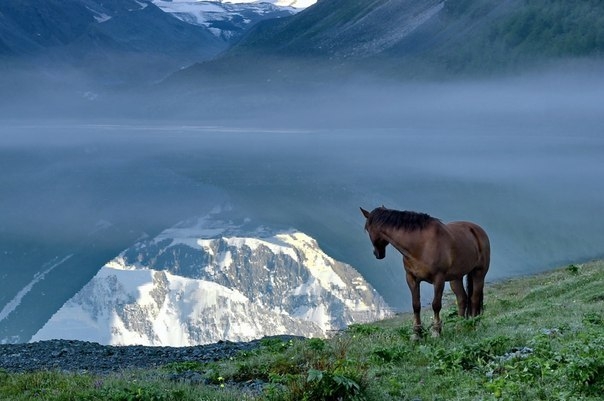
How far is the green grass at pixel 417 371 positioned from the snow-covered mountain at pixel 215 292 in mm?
41769

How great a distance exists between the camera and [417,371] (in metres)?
13.0

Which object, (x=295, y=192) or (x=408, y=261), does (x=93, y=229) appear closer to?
(x=295, y=192)

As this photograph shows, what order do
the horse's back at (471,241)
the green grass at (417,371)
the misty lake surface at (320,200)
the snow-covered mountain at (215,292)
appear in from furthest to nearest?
the misty lake surface at (320,200) → the snow-covered mountain at (215,292) → the horse's back at (471,241) → the green grass at (417,371)

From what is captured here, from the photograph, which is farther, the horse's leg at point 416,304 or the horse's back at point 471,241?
the horse's back at point 471,241

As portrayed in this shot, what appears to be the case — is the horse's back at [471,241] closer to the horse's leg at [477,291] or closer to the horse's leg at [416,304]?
the horse's leg at [477,291]

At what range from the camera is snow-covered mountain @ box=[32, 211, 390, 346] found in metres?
63.2

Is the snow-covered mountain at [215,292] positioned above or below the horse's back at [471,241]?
below

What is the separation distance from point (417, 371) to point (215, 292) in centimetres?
6271

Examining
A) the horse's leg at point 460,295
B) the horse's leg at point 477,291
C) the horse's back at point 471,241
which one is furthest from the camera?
the horse's leg at point 477,291

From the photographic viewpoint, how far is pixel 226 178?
126125 mm

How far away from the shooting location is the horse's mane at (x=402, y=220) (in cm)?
1523

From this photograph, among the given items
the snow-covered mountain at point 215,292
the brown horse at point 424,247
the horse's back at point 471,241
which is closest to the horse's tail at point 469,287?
the horse's back at point 471,241

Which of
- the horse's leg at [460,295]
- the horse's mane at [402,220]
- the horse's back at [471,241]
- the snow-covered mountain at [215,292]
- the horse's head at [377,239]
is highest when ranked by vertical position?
the horse's mane at [402,220]

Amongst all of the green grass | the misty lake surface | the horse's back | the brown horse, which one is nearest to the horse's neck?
the brown horse
